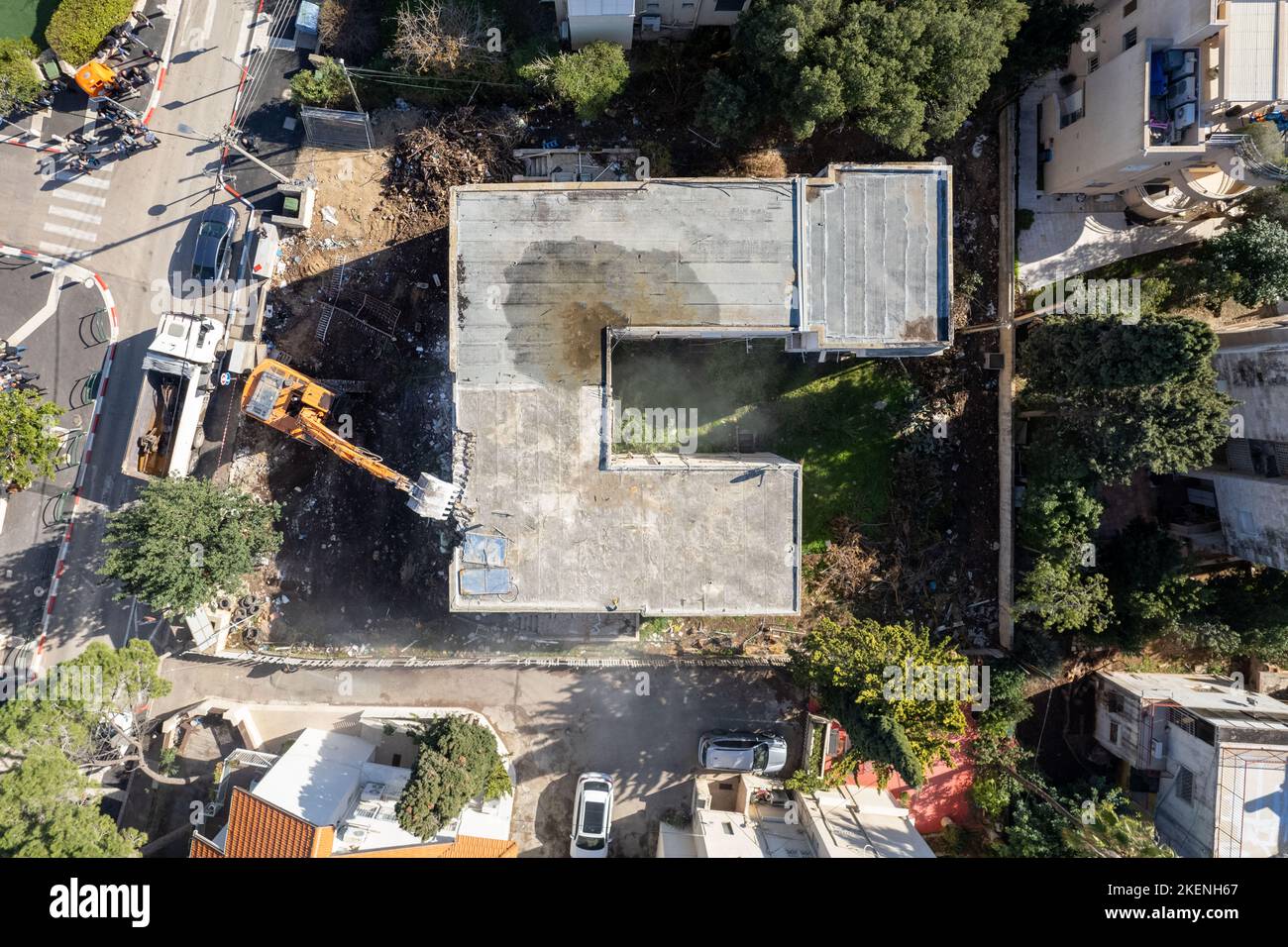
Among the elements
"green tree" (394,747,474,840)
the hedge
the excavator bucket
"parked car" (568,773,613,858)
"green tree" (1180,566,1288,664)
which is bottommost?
"parked car" (568,773,613,858)

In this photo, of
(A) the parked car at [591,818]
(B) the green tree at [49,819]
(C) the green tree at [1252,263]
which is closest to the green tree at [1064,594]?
(C) the green tree at [1252,263]

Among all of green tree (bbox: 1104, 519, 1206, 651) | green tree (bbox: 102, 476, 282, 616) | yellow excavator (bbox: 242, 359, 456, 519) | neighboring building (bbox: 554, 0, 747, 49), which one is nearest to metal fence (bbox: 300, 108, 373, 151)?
neighboring building (bbox: 554, 0, 747, 49)

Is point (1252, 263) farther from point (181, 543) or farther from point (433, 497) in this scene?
point (181, 543)

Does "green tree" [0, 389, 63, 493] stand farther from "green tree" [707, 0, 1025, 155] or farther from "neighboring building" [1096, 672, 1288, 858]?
"neighboring building" [1096, 672, 1288, 858]

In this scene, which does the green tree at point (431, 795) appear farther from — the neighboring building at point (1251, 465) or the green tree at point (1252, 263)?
the green tree at point (1252, 263)

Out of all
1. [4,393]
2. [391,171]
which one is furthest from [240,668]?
[391,171]

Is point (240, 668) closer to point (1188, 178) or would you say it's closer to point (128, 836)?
point (128, 836)

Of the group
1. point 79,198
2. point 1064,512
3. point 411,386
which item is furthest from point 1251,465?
point 79,198
